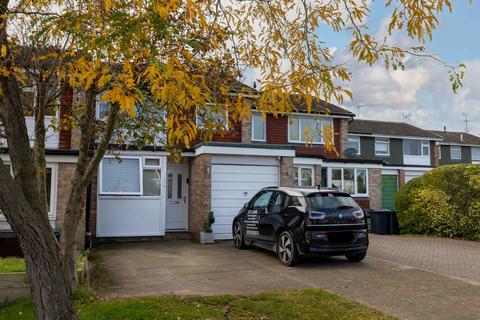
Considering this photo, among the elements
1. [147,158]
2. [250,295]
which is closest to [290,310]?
[250,295]

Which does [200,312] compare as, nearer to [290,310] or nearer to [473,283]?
[290,310]

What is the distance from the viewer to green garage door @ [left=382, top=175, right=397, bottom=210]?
26.3m

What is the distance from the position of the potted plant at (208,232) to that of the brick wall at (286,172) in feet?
8.95

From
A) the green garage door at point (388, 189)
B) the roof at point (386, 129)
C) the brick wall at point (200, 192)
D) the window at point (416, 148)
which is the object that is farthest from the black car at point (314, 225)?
the window at point (416, 148)

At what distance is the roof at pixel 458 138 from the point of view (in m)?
37.9

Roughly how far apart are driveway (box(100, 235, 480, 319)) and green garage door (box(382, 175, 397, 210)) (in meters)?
14.4

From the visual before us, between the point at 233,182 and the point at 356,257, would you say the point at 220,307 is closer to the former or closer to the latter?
the point at 356,257

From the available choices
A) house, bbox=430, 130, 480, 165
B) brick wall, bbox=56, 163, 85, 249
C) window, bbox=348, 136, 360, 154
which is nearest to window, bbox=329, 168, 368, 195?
window, bbox=348, 136, 360, 154

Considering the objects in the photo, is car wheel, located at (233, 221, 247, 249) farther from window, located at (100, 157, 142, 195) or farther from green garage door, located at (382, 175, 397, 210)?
green garage door, located at (382, 175, 397, 210)

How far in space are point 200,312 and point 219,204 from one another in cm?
787

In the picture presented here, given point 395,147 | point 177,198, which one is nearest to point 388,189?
point 395,147

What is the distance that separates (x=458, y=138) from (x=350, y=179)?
2467 cm

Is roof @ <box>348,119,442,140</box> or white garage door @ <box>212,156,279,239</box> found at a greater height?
roof @ <box>348,119,442,140</box>

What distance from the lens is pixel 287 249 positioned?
9148 mm
